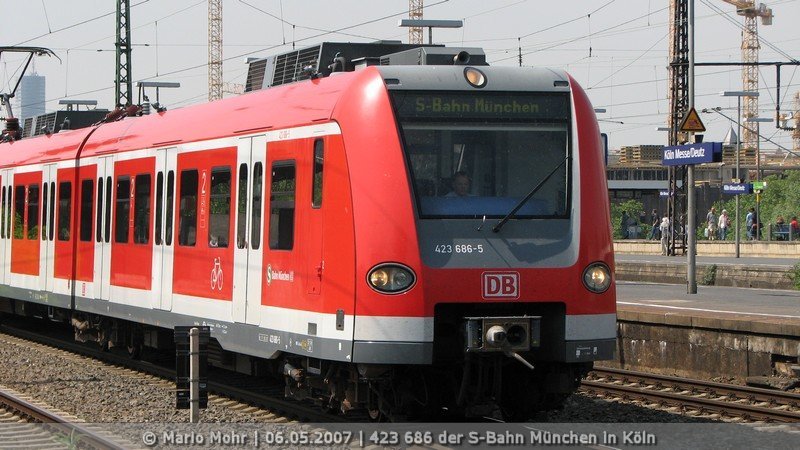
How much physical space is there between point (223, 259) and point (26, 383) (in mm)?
4084

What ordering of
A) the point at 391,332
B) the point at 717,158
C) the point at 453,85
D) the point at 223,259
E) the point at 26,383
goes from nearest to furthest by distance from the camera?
the point at 391,332 < the point at 453,85 < the point at 223,259 < the point at 26,383 < the point at 717,158

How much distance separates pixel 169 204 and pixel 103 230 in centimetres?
286

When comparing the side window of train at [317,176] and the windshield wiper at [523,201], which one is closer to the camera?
the windshield wiper at [523,201]

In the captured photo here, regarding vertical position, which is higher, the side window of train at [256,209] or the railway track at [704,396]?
the side window of train at [256,209]

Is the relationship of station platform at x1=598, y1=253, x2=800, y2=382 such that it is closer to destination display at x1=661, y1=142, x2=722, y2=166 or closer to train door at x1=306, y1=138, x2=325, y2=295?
destination display at x1=661, y1=142, x2=722, y2=166

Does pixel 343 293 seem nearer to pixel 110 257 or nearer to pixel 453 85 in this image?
pixel 453 85

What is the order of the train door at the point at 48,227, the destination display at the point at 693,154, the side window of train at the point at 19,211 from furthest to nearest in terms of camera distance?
the destination display at the point at 693,154 → the side window of train at the point at 19,211 → the train door at the point at 48,227

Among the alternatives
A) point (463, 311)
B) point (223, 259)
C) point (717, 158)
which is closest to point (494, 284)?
point (463, 311)

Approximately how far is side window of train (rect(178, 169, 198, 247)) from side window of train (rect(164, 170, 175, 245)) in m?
0.28

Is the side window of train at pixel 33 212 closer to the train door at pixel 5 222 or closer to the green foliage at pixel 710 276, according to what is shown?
the train door at pixel 5 222

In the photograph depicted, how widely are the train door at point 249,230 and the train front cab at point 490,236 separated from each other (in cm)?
181

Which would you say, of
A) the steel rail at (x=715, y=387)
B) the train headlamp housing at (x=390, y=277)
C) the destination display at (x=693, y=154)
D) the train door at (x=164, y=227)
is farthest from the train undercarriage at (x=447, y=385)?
the destination display at (x=693, y=154)

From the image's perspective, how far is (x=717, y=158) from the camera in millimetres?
21938

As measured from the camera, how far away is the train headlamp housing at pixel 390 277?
409 inches
